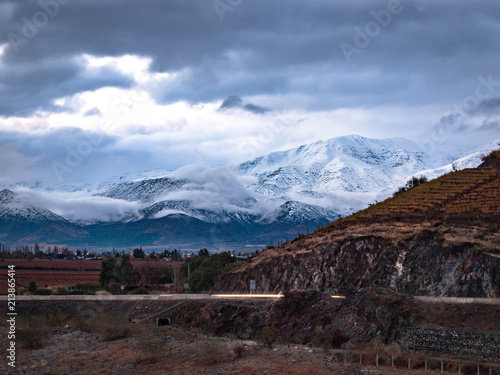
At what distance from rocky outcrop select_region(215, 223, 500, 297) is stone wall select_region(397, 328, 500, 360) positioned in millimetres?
10553

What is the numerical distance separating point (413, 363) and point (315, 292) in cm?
1909

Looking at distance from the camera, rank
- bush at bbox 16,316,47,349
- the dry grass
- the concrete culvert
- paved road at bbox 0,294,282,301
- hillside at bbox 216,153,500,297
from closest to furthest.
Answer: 1. the dry grass
2. bush at bbox 16,316,47,349
3. hillside at bbox 216,153,500,297
4. the concrete culvert
5. paved road at bbox 0,294,282,301

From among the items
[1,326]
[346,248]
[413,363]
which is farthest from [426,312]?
[1,326]

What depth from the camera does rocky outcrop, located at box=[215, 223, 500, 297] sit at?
2280 inches

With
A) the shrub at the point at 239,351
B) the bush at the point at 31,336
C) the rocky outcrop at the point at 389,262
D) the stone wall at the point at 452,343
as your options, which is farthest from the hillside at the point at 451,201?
the bush at the point at 31,336

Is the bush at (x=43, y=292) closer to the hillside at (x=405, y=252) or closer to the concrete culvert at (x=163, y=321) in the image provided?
the hillside at (x=405, y=252)

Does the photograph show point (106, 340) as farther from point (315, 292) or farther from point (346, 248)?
point (346, 248)

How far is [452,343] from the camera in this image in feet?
148

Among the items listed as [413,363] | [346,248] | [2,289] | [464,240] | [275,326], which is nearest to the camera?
[413,363]

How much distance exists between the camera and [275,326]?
57000 millimetres

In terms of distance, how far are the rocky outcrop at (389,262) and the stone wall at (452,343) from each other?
10.6 m

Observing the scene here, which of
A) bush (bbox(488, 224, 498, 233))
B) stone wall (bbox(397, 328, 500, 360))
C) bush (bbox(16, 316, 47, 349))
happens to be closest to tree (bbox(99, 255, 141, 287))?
bush (bbox(16, 316, 47, 349))

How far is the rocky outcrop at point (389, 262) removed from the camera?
190 ft

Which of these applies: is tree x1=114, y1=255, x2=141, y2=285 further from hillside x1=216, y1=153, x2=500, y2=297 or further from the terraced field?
the terraced field
